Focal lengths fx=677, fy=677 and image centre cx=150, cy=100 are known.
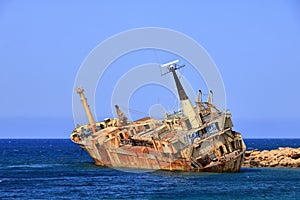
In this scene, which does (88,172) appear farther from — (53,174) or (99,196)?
(99,196)

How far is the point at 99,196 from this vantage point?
2110 inches

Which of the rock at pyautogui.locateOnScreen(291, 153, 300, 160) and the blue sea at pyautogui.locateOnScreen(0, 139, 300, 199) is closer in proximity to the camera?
the blue sea at pyautogui.locateOnScreen(0, 139, 300, 199)

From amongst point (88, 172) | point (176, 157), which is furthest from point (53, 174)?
point (176, 157)

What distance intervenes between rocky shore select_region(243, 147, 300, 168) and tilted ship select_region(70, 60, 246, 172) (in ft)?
35.3

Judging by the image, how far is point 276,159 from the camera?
76.1m

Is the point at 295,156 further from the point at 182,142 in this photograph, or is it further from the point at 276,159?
the point at 182,142

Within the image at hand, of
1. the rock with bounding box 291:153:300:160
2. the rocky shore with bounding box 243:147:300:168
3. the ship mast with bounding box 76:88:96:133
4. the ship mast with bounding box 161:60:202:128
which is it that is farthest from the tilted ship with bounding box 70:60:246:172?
the rock with bounding box 291:153:300:160

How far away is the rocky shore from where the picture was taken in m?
74.7

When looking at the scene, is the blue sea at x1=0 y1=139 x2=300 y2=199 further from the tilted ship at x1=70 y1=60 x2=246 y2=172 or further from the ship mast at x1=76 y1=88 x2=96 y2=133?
the ship mast at x1=76 y1=88 x2=96 y2=133

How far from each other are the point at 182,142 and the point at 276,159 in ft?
55.4

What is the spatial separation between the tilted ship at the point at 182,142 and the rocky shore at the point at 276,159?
10.7 meters

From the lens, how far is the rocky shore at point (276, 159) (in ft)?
245

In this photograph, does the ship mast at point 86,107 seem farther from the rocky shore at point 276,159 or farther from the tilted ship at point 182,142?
the rocky shore at point 276,159

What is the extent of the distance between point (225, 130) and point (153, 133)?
9.41 metres
